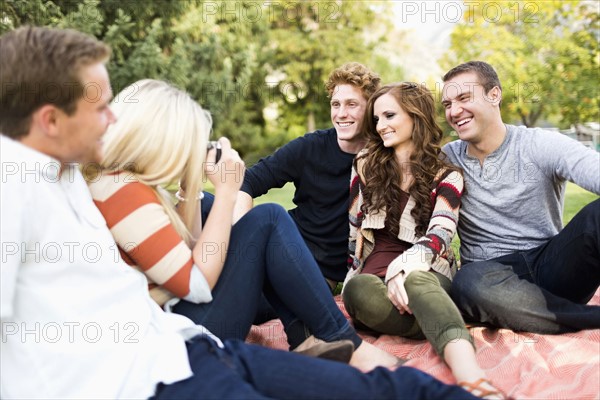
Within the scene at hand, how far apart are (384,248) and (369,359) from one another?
0.74 meters

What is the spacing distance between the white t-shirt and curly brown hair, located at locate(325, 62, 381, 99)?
1897mm

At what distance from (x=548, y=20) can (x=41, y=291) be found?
50.3ft

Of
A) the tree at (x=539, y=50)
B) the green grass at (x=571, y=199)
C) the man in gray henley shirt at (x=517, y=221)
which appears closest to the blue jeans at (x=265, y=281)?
the man in gray henley shirt at (x=517, y=221)

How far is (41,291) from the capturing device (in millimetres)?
1562

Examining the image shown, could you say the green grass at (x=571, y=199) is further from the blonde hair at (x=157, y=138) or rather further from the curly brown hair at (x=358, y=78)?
the blonde hair at (x=157, y=138)

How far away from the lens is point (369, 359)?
225 cm

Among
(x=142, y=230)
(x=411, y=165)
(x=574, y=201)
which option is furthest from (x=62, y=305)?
(x=574, y=201)

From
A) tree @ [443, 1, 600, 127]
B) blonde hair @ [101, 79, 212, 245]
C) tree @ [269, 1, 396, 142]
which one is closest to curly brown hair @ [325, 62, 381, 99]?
blonde hair @ [101, 79, 212, 245]

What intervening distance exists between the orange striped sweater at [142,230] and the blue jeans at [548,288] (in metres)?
1.30

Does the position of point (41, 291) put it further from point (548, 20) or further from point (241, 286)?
point (548, 20)

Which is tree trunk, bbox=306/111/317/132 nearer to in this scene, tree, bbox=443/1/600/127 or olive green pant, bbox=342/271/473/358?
tree, bbox=443/1/600/127

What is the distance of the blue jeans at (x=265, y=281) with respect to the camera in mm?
2062

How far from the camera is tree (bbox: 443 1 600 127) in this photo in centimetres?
1271

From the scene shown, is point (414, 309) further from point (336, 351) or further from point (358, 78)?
point (358, 78)
